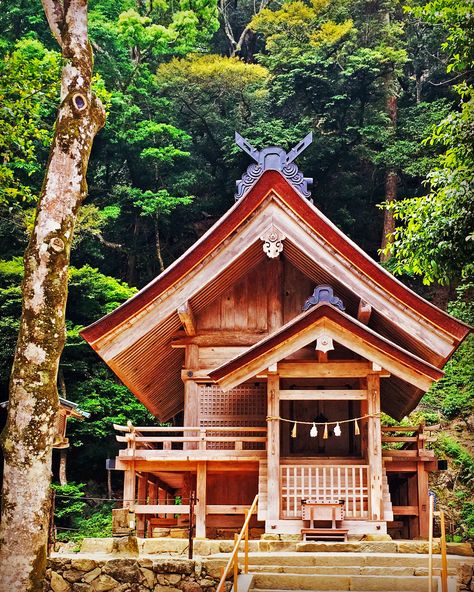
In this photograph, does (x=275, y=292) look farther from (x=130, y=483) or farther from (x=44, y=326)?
(x=44, y=326)

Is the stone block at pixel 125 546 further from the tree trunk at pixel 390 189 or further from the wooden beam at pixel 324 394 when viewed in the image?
the tree trunk at pixel 390 189

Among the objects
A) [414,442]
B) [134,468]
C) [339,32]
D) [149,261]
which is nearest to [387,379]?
[414,442]

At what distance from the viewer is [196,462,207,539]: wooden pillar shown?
42.4 feet

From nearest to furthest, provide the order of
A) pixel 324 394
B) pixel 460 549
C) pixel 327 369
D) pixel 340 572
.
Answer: pixel 340 572 → pixel 460 549 → pixel 324 394 → pixel 327 369

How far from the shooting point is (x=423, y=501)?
45.0 feet

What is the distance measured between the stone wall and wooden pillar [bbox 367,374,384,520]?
382 centimetres

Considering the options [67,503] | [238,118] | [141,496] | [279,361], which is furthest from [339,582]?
[238,118]

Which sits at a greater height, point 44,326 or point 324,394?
point 44,326

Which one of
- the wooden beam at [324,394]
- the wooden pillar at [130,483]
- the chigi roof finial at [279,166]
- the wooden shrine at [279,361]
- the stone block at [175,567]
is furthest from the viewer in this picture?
the chigi roof finial at [279,166]

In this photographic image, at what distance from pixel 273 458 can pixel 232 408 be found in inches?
109

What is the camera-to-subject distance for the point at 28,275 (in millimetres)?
9227

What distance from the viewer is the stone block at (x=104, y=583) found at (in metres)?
9.59

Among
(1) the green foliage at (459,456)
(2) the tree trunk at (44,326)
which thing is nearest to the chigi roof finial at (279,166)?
(2) the tree trunk at (44,326)

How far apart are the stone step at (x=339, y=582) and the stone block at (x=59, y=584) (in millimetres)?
2321
